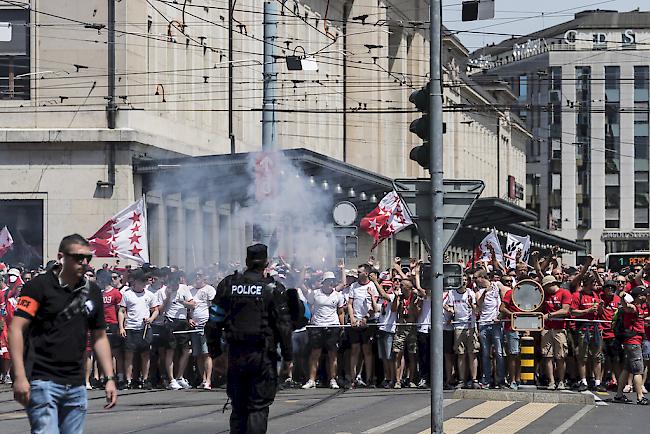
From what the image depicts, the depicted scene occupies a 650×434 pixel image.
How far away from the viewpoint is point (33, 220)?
3600 cm

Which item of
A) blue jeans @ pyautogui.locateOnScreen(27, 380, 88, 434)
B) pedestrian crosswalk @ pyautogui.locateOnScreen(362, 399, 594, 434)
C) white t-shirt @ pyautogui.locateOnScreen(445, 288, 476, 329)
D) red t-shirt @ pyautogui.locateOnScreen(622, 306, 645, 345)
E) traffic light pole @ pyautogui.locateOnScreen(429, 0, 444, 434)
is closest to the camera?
blue jeans @ pyautogui.locateOnScreen(27, 380, 88, 434)

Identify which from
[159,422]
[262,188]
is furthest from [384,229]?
[159,422]

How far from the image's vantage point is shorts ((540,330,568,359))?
20766 mm

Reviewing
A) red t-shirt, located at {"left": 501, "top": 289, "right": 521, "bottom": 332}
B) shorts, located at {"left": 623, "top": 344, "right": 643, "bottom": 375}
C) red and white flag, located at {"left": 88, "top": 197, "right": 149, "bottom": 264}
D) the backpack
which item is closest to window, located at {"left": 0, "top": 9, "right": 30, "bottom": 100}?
red and white flag, located at {"left": 88, "top": 197, "right": 149, "bottom": 264}

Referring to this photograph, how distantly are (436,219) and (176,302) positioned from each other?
A: 8.45 m

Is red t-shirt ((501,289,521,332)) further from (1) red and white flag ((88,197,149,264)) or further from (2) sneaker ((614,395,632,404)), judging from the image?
(1) red and white flag ((88,197,149,264))

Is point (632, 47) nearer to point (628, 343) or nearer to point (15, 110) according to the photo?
point (15, 110)

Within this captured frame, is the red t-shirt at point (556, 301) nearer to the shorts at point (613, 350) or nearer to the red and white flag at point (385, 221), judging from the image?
the shorts at point (613, 350)

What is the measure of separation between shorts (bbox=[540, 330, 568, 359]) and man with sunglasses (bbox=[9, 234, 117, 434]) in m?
12.9

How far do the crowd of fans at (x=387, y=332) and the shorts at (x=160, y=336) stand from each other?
0.05 ft

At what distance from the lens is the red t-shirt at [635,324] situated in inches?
735

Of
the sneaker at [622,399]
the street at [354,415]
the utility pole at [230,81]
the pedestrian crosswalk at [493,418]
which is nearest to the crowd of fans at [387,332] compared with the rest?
the street at [354,415]

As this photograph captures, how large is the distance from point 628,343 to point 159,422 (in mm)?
6316

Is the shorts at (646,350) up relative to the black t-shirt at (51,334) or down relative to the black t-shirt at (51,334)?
down
